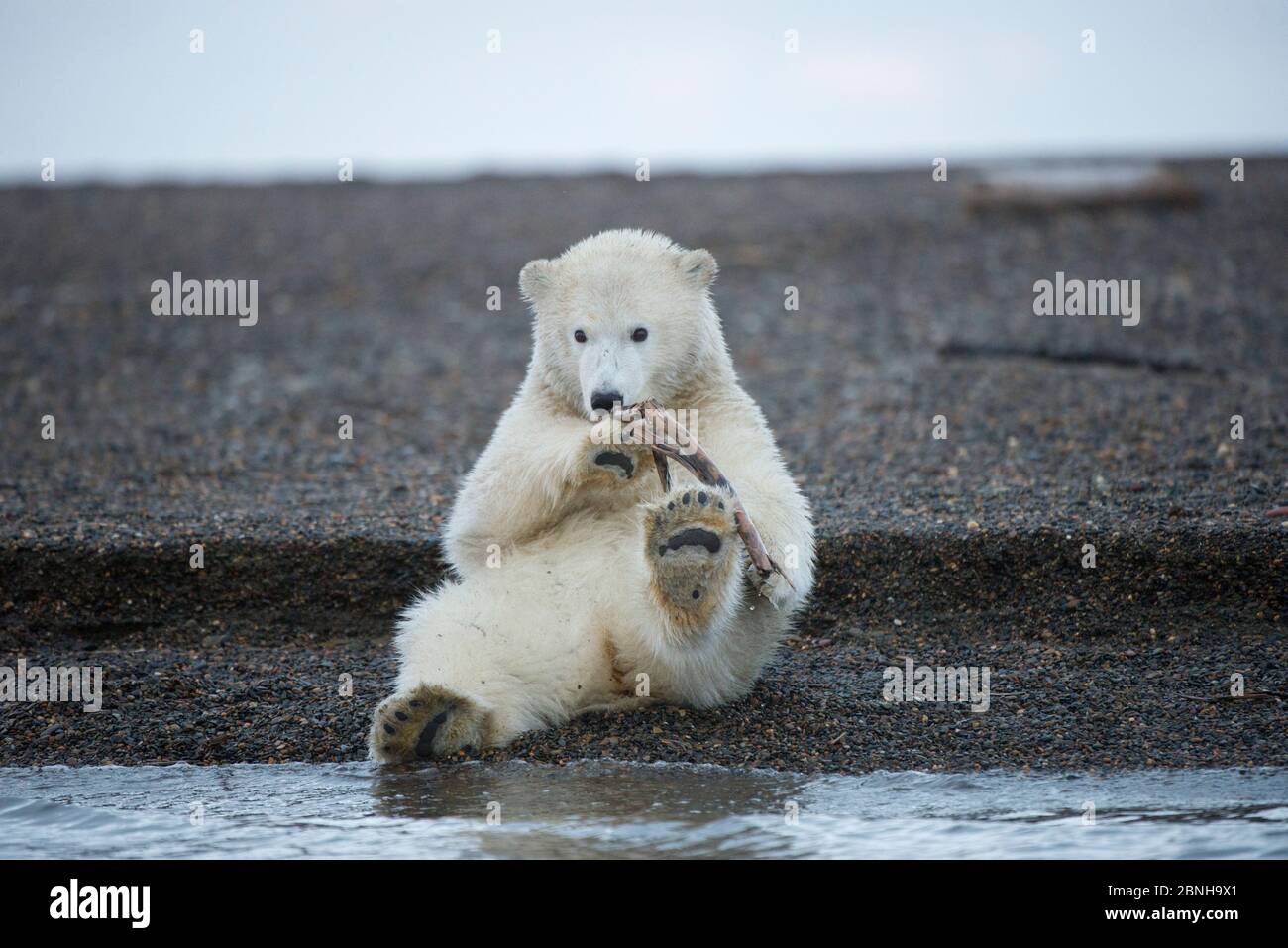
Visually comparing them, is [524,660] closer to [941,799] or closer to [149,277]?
[941,799]

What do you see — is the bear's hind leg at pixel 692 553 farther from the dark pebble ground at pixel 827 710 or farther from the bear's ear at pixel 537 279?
the bear's ear at pixel 537 279

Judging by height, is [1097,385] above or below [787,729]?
above

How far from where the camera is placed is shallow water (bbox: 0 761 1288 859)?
4020mm

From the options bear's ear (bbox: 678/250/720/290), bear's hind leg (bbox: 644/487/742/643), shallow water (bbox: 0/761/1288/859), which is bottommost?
shallow water (bbox: 0/761/1288/859)

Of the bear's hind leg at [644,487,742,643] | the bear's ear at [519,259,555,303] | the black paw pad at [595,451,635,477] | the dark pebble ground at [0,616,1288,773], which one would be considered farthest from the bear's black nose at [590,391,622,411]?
the dark pebble ground at [0,616,1288,773]

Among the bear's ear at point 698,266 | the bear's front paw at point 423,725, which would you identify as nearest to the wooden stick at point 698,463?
the bear's ear at point 698,266

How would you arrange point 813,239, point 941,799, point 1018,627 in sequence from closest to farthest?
point 941,799
point 1018,627
point 813,239

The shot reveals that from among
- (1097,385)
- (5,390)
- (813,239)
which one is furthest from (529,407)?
(813,239)

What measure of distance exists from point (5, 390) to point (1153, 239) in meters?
10.8

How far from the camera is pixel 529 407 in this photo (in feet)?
17.1

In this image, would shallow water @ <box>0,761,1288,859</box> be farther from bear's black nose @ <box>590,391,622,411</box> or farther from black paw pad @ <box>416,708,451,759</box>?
bear's black nose @ <box>590,391,622,411</box>

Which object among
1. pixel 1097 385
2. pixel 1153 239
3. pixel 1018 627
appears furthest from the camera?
pixel 1153 239

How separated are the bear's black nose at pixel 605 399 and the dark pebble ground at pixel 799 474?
47.3 inches

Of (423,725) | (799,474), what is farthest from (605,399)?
(799,474)
